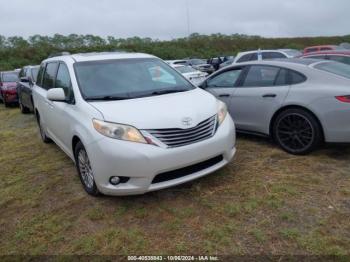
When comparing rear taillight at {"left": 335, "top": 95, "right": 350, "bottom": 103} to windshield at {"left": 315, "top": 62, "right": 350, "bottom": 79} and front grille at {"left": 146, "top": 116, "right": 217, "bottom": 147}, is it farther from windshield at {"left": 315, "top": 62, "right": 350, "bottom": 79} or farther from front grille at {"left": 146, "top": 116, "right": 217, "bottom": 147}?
front grille at {"left": 146, "top": 116, "right": 217, "bottom": 147}

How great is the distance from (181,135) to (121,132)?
2.10ft

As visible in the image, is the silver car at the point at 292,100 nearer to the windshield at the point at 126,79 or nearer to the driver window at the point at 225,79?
the driver window at the point at 225,79

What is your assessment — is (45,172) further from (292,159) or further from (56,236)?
(292,159)

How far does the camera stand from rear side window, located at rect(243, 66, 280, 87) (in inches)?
215

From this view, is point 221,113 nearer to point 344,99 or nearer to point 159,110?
point 159,110

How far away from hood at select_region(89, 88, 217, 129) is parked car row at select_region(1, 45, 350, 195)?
1 centimetres

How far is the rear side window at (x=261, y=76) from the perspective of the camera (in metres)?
5.46

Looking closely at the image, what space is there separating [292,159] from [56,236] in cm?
330

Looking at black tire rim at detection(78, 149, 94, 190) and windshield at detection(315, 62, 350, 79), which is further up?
windshield at detection(315, 62, 350, 79)

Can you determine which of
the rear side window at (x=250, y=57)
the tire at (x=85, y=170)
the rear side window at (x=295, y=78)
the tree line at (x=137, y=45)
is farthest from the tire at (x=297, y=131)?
the tree line at (x=137, y=45)

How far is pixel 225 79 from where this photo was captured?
6289 millimetres

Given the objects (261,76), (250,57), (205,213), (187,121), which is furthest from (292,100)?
(250,57)

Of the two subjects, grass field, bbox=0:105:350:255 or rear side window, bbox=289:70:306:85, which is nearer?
grass field, bbox=0:105:350:255

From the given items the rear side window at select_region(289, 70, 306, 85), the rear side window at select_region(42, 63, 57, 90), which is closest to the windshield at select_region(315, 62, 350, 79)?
the rear side window at select_region(289, 70, 306, 85)
